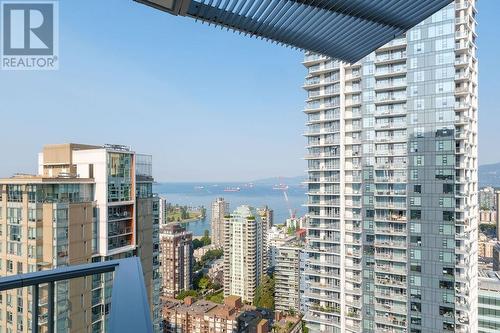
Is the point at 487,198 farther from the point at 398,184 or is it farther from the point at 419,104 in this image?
the point at 419,104

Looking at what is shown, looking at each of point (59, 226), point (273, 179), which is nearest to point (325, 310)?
point (59, 226)

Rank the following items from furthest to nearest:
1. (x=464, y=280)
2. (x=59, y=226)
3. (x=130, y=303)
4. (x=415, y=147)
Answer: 1. (x=415, y=147)
2. (x=464, y=280)
3. (x=59, y=226)
4. (x=130, y=303)

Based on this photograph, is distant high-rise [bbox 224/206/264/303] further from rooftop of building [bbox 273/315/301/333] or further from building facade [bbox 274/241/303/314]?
rooftop of building [bbox 273/315/301/333]

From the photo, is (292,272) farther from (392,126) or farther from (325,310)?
(392,126)

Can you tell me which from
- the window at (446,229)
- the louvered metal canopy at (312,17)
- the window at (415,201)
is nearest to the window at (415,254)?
the window at (446,229)

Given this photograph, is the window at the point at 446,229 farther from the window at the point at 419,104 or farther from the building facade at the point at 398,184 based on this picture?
the window at the point at 419,104

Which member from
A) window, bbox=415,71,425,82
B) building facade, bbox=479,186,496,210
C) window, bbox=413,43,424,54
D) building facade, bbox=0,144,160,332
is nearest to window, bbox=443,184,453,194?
window, bbox=415,71,425,82
